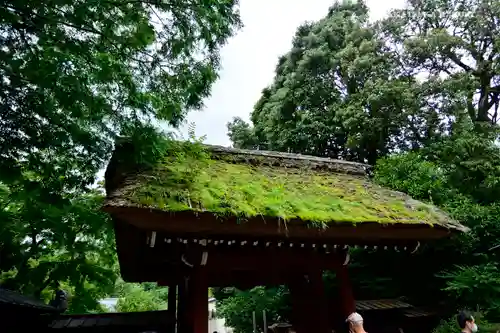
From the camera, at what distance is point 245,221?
178 inches

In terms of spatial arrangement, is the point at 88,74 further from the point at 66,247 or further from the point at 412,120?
the point at 412,120

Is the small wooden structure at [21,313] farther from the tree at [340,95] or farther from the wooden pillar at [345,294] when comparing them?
the tree at [340,95]

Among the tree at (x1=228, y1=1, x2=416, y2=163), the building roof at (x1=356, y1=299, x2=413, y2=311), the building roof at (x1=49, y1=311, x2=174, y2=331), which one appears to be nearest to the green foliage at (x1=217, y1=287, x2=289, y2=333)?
the building roof at (x1=356, y1=299, x2=413, y2=311)

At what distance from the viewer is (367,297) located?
10805 millimetres

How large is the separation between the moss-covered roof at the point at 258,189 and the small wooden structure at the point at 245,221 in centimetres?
2

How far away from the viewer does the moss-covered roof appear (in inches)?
177

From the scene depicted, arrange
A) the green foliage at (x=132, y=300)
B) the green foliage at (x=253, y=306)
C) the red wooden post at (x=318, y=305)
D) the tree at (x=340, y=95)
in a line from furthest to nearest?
the green foliage at (x=132, y=300) → the tree at (x=340, y=95) → the green foliage at (x=253, y=306) → the red wooden post at (x=318, y=305)

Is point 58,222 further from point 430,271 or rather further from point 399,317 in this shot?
point 430,271

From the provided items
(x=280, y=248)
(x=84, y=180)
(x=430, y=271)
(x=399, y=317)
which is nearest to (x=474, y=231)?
(x=430, y=271)

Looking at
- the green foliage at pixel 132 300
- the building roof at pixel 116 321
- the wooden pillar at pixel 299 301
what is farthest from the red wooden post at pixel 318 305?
the green foliage at pixel 132 300

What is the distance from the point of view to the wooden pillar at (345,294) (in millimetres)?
6012

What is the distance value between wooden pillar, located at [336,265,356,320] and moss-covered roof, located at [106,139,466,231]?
49.1 inches

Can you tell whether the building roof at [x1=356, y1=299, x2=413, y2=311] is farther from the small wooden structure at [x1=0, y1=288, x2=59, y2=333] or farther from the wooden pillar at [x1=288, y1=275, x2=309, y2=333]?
the small wooden structure at [x1=0, y1=288, x2=59, y2=333]

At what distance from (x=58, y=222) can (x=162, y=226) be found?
15.2 ft
